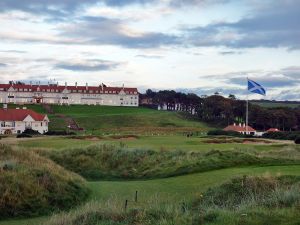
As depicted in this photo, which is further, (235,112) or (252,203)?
(235,112)

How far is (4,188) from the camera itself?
51.3 ft

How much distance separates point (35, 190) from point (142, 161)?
12825 millimetres

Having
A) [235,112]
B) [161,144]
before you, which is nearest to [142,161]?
[161,144]

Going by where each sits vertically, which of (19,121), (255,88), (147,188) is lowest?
(147,188)

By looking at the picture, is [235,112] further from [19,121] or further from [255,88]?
[255,88]

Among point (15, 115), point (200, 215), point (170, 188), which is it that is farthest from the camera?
point (15, 115)

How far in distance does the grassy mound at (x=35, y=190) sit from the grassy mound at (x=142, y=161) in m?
7.23

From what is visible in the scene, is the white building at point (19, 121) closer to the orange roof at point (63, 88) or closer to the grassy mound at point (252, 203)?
the grassy mound at point (252, 203)

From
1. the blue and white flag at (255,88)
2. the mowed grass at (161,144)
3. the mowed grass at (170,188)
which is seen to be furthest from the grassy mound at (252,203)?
the blue and white flag at (255,88)

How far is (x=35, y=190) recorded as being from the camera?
16.5m

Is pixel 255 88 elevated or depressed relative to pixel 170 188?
elevated

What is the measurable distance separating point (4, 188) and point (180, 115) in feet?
411

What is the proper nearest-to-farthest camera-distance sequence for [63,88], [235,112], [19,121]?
1. [19,121]
2. [235,112]
3. [63,88]

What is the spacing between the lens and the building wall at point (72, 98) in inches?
6713
